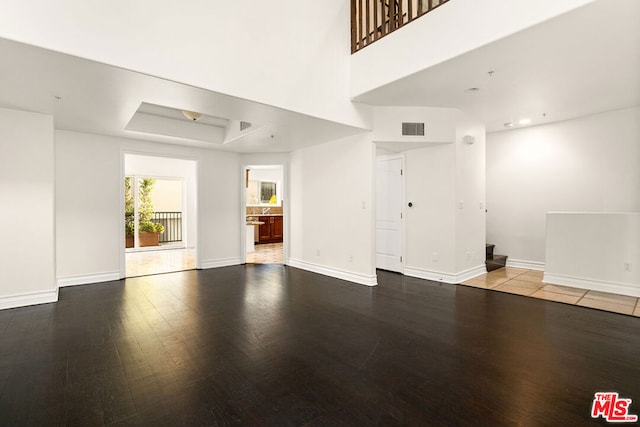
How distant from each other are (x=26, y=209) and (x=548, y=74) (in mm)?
6619

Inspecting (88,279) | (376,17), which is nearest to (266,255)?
(88,279)

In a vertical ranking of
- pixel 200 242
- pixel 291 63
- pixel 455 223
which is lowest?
pixel 200 242

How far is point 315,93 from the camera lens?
13.2 ft

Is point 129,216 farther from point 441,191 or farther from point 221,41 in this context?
point 441,191

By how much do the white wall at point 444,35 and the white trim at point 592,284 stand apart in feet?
12.7

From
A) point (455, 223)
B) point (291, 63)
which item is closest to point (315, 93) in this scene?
point (291, 63)

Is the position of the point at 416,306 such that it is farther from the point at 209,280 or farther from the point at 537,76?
the point at 209,280

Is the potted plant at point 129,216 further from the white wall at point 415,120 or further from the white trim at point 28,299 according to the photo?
the white wall at point 415,120

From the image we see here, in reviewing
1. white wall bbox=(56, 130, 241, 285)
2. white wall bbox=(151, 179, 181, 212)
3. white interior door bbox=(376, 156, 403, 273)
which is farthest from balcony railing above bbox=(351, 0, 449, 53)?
white wall bbox=(151, 179, 181, 212)

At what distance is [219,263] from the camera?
256 inches

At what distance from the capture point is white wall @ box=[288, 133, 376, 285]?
492 cm

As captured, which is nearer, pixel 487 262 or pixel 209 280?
pixel 209 280

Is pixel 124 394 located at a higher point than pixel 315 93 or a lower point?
lower

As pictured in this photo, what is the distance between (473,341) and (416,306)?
1.03 m
